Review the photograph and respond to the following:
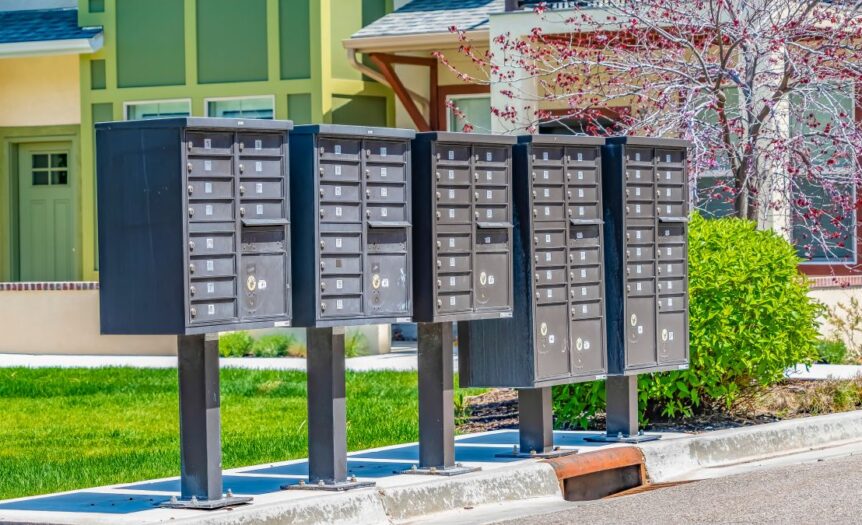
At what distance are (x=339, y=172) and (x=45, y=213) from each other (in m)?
16.2

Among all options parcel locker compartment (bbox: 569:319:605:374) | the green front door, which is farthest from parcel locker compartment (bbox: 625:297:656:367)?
the green front door

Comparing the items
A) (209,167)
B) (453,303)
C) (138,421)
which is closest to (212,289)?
(209,167)

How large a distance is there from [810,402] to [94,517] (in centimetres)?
673

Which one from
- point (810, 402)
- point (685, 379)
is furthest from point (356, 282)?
point (810, 402)

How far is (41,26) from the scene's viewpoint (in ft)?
79.5

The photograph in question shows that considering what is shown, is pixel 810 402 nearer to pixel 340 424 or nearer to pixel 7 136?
pixel 340 424

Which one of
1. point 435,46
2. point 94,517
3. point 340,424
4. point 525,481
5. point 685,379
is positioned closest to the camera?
point 94,517

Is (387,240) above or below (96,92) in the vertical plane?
below

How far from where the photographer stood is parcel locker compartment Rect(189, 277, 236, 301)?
28.1ft

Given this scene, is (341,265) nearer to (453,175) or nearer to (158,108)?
(453,175)

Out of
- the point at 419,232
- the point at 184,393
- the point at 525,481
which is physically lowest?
the point at 525,481

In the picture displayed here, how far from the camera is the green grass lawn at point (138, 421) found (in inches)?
454

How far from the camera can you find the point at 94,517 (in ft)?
28.4

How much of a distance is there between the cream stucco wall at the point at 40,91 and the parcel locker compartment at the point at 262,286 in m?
15.8
